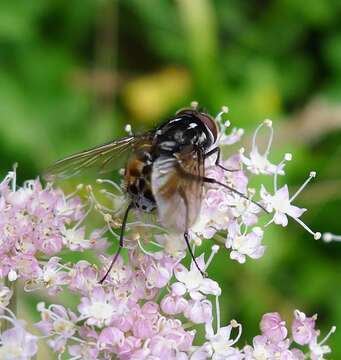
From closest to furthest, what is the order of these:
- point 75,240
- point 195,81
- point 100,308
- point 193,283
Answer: point 100,308 < point 193,283 < point 75,240 < point 195,81

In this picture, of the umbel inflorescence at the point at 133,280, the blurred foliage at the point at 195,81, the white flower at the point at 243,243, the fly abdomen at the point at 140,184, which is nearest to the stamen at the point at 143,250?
the umbel inflorescence at the point at 133,280

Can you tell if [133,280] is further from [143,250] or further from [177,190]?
[177,190]

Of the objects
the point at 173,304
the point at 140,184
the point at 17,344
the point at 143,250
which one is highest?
the point at 140,184

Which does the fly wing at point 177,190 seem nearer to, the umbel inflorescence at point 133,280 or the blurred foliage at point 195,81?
the umbel inflorescence at point 133,280

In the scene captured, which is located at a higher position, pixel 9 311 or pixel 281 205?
pixel 281 205

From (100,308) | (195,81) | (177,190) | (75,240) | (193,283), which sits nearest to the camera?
→ (177,190)

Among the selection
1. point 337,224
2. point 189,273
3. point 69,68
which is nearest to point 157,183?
point 189,273

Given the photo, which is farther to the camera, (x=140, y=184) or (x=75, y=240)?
(x=75, y=240)

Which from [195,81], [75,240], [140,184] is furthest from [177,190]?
[195,81]
